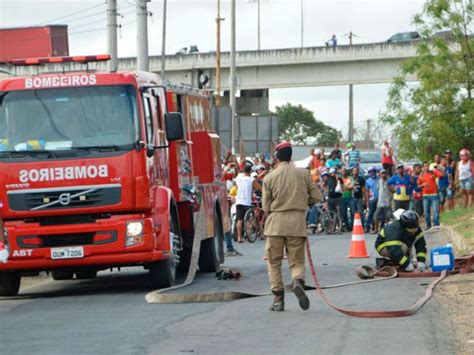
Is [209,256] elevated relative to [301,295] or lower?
lower

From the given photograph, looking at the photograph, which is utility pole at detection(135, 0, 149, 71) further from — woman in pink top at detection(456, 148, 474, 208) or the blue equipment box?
the blue equipment box

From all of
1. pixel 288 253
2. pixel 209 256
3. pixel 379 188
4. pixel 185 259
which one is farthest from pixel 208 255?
pixel 379 188

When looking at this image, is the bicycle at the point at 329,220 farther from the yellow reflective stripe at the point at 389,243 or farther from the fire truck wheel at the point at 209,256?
the yellow reflective stripe at the point at 389,243

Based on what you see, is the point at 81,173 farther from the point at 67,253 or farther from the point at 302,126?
the point at 302,126

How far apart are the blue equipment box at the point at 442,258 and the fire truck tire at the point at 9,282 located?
5854mm

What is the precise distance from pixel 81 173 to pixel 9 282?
7.35 feet

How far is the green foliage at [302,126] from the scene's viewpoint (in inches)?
4616

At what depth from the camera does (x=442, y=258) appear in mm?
16047

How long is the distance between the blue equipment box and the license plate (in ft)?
15.9

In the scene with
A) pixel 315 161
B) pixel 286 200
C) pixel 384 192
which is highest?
pixel 286 200

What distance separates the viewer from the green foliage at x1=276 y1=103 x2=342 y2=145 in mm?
117250

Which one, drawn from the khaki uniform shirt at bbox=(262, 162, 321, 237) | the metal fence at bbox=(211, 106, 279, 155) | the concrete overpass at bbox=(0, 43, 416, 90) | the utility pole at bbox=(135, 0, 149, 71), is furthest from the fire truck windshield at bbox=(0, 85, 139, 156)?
the concrete overpass at bbox=(0, 43, 416, 90)

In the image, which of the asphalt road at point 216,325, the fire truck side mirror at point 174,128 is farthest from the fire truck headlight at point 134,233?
the fire truck side mirror at point 174,128

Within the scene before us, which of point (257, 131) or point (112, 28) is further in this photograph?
point (257, 131)
